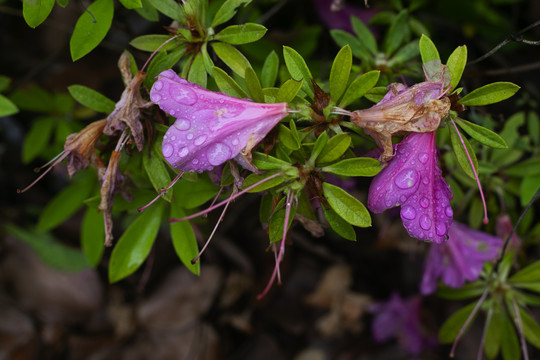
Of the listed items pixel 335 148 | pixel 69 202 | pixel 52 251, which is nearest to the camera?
pixel 335 148

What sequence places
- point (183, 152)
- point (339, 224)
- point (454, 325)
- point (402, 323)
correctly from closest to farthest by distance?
point (183, 152), point (339, 224), point (454, 325), point (402, 323)

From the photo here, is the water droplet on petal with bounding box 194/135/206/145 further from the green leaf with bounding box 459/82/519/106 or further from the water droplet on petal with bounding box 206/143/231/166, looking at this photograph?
the green leaf with bounding box 459/82/519/106

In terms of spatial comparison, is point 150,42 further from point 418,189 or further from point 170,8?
point 418,189

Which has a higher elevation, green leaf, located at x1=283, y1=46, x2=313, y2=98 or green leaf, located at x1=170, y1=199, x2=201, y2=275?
green leaf, located at x1=283, y1=46, x2=313, y2=98

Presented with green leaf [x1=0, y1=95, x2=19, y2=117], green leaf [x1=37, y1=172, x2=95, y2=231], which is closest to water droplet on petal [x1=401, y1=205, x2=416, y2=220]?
green leaf [x1=0, y1=95, x2=19, y2=117]

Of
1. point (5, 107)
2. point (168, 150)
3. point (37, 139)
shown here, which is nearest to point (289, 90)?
point (168, 150)

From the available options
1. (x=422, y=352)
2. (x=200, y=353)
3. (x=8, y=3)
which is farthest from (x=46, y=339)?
(x=422, y=352)
